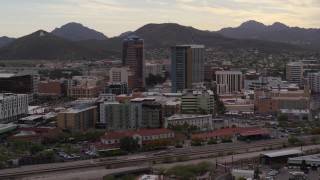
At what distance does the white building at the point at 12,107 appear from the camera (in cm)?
1775

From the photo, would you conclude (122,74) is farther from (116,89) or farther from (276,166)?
(276,166)

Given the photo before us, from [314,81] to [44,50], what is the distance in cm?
3481

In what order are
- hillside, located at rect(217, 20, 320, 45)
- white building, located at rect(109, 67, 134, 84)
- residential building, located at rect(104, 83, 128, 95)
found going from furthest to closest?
hillside, located at rect(217, 20, 320, 45), white building, located at rect(109, 67, 134, 84), residential building, located at rect(104, 83, 128, 95)

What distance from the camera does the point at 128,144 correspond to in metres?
13.7

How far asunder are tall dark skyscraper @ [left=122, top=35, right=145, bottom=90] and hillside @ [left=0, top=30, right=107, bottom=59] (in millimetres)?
23882

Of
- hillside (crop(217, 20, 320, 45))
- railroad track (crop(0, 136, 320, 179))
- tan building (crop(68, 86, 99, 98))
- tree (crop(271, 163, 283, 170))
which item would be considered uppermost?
hillside (crop(217, 20, 320, 45))

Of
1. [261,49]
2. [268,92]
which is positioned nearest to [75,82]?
[268,92]

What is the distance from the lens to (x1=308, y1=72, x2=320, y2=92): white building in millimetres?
26812

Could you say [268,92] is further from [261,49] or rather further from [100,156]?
[261,49]

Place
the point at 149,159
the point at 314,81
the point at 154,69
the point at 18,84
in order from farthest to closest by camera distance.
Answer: the point at 154,69 < the point at 314,81 < the point at 18,84 < the point at 149,159

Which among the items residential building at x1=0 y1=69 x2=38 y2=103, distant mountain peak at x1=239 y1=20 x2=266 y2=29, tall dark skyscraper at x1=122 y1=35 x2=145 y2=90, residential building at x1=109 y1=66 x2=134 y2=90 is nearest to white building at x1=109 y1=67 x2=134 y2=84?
residential building at x1=109 y1=66 x2=134 y2=90

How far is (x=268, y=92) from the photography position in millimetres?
21391

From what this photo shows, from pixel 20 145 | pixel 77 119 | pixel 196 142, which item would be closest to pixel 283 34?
pixel 77 119

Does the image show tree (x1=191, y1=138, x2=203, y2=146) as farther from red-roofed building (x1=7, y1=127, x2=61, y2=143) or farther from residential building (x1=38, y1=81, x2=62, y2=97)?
residential building (x1=38, y1=81, x2=62, y2=97)
